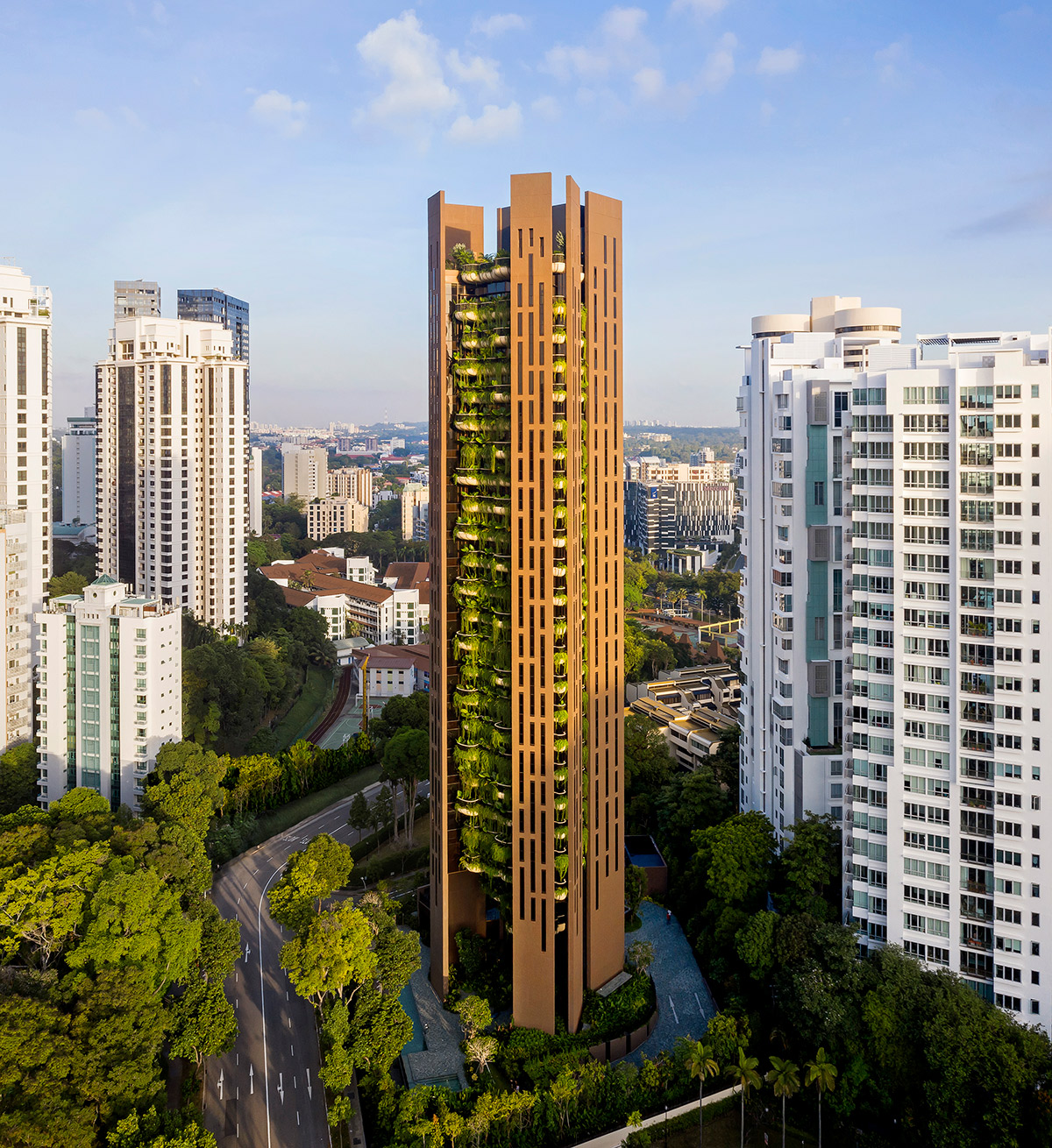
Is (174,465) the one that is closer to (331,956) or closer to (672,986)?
(331,956)

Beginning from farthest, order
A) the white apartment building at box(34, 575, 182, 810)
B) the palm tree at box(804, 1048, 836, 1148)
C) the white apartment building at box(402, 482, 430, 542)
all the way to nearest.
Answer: the white apartment building at box(402, 482, 430, 542)
the white apartment building at box(34, 575, 182, 810)
the palm tree at box(804, 1048, 836, 1148)

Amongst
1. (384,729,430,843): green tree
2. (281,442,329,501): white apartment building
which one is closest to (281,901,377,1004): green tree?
(384,729,430,843): green tree

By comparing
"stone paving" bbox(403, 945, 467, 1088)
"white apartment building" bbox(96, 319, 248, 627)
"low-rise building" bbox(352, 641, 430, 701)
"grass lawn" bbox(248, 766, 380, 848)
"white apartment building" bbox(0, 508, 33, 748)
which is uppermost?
"white apartment building" bbox(96, 319, 248, 627)

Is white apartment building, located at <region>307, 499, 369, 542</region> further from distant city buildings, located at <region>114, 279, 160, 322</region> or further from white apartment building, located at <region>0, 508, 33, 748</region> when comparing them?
white apartment building, located at <region>0, 508, 33, 748</region>

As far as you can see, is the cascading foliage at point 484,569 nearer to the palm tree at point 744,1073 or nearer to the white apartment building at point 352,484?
the palm tree at point 744,1073

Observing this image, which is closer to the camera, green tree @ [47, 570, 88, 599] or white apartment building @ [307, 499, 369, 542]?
green tree @ [47, 570, 88, 599]

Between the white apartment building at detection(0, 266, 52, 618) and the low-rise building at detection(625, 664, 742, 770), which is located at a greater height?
the white apartment building at detection(0, 266, 52, 618)

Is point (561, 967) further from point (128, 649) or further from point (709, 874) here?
point (128, 649)

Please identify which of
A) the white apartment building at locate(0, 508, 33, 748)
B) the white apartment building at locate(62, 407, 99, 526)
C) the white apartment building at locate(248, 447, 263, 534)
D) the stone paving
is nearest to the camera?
the stone paving

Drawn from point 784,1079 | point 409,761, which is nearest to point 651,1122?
point 784,1079
